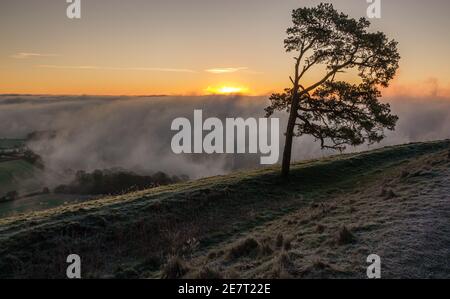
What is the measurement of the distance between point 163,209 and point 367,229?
11.9 metres

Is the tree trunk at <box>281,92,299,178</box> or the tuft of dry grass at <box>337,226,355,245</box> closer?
the tuft of dry grass at <box>337,226,355,245</box>

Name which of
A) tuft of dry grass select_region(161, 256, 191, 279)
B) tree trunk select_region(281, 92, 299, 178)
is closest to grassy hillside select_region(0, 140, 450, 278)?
tuft of dry grass select_region(161, 256, 191, 279)

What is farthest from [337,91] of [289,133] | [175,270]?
[175,270]

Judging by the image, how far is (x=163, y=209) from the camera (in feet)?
81.4

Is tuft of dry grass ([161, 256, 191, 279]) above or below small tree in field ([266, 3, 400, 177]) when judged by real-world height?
below

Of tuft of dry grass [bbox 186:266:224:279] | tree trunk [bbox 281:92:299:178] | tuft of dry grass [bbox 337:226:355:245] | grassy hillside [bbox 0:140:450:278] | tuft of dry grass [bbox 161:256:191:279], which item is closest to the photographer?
tuft of dry grass [bbox 186:266:224:279]

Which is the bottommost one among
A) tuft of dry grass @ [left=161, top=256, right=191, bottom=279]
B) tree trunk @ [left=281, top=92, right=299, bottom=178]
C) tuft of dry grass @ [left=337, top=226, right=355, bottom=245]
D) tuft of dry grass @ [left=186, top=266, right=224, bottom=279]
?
tuft of dry grass @ [left=161, top=256, right=191, bottom=279]

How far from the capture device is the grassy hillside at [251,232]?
555 inches

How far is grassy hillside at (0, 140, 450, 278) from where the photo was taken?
14094 mm

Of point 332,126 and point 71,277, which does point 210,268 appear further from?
point 332,126

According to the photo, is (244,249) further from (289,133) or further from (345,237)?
(289,133)

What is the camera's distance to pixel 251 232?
21.2m

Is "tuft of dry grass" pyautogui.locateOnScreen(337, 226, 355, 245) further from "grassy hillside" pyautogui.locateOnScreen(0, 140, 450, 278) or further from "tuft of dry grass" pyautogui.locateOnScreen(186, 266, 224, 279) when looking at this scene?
"tuft of dry grass" pyautogui.locateOnScreen(186, 266, 224, 279)

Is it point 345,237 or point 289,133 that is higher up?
point 289,133
